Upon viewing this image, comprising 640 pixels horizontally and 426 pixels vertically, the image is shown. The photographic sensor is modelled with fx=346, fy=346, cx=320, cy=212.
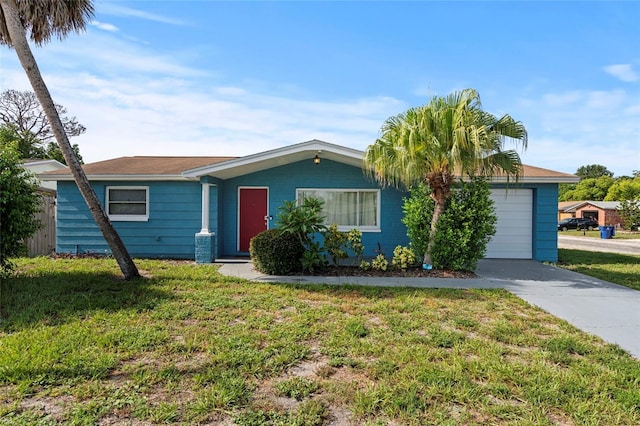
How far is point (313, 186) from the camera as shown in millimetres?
10539

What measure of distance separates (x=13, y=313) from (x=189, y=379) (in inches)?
135

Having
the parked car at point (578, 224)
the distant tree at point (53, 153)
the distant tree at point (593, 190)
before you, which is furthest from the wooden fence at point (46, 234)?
the distant tree at point (593, 190)

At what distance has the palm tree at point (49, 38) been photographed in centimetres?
628

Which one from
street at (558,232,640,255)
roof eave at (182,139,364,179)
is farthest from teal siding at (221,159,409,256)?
street at (558,232,640,255)

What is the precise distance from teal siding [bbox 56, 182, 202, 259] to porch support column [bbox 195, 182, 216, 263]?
1.05 m

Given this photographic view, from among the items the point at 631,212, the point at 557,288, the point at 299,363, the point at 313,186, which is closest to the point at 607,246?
the point at 557,288

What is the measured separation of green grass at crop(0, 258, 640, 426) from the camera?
2.61 m

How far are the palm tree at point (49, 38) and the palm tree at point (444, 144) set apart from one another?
5.59m

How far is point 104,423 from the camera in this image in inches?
96.5

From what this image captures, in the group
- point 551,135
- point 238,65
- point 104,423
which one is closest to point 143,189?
point 238,65

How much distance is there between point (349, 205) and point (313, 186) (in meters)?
1.25

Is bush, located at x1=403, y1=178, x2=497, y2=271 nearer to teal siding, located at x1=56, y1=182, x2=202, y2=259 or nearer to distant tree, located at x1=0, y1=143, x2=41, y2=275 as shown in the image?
teal siding, located at x1=56, y1=182, x2=202, y2=259

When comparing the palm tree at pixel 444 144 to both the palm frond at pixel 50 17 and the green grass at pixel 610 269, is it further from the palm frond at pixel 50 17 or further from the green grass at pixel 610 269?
the palm frond at pixel 50 17

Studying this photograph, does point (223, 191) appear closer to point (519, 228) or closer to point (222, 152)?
point (222, 152)
